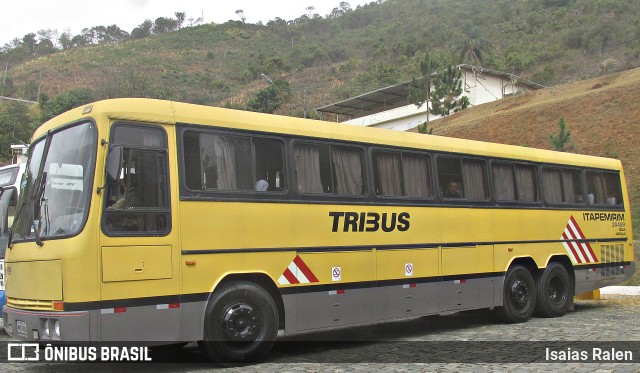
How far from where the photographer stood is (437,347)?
9.17 metres

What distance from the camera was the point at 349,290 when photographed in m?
9.00

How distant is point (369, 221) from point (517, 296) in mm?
4064

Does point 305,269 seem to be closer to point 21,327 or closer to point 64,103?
point 21,327

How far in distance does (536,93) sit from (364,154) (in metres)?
47.2

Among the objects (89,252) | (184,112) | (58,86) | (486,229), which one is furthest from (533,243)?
(58,86)

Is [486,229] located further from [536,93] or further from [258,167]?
[536,93]

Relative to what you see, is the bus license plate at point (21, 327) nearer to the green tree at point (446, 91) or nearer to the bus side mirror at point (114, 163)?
the bus side mirror at point (114, 163)

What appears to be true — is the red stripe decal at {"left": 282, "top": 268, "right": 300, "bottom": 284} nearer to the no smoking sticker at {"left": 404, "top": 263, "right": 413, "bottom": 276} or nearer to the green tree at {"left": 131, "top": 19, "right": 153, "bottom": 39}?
the no smoking sticker at {"left": 404, "top": 263, "right": 413, "bottom": 276}

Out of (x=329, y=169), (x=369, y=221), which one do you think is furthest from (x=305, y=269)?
(x=329, y=169)

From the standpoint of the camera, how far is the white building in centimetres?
5869

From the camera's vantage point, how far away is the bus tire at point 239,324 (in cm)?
759

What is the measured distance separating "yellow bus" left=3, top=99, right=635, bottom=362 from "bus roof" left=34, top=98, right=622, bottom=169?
1.0 inches

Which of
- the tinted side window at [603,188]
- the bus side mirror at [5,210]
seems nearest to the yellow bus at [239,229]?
the tinted side window at [603,188]

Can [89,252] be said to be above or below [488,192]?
below
